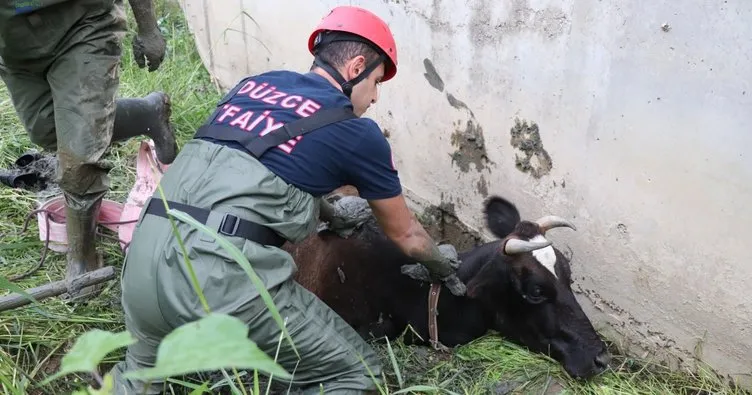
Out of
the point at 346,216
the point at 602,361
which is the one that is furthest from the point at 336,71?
the point at 602,361

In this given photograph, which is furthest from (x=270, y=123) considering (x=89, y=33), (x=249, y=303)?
(x=89, y=33)

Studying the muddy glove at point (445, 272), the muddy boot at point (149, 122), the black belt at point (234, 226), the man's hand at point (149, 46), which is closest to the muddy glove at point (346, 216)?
the muddy glove at point (445, 272)

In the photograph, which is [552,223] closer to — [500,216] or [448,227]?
[500,216]

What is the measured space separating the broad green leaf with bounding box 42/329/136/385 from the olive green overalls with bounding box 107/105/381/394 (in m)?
1.44

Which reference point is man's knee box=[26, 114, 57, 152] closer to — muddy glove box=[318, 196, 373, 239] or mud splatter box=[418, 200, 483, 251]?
muddy glove box=[318, 196, 373, 239]

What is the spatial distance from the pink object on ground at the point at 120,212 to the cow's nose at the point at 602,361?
270cm

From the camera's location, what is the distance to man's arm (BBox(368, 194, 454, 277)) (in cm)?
334

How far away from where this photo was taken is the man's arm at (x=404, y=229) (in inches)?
131

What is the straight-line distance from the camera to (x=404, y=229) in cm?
346

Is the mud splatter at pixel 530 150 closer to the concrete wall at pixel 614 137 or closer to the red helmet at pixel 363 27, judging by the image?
the concrete wall at pixel 614 137

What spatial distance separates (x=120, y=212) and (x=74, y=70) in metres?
1.14

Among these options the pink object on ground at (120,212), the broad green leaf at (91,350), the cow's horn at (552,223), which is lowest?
the pink object on ground at (120,212)

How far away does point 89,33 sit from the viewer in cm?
393

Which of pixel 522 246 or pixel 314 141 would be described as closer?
→ pixel 314 141
